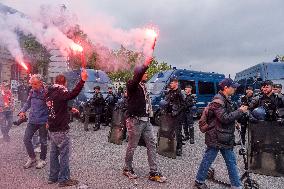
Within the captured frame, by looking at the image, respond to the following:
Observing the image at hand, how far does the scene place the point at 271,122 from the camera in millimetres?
6094

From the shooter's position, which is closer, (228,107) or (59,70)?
(228,107)

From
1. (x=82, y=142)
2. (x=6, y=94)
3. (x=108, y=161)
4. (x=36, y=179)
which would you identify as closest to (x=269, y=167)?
(x=108, y=161)

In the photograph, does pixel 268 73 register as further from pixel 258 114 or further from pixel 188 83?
pixel 258 114

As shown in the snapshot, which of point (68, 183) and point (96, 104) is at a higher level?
point (96, 104)

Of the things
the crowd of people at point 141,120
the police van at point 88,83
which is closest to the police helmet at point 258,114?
the crowd of people at point 141,120

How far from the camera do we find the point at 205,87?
17766 millimetres

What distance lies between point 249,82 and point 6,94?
31.2ft

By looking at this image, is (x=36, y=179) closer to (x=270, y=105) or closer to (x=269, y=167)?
(x=269, y=167)

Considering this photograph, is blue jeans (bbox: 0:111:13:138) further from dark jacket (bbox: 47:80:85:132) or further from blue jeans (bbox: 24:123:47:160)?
dark jacket (bbox: 47:80:85:132)

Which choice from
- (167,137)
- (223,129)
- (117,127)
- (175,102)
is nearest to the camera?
(223,129)

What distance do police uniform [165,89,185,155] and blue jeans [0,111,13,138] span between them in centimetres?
502

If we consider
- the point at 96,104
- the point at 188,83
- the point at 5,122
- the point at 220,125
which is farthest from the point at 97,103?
→ the point at 220,125

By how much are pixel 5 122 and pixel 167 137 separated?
528cm

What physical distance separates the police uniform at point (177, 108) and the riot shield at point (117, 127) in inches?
60.6
